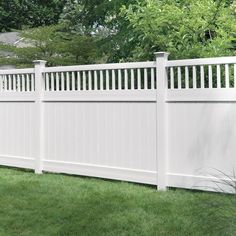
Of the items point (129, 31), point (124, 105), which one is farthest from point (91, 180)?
point (129, 31)

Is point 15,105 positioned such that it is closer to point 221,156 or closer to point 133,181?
point 133,181

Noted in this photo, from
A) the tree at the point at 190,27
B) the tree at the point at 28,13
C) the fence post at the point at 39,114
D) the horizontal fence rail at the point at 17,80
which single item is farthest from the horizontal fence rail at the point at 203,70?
the tree at the point at 28,13

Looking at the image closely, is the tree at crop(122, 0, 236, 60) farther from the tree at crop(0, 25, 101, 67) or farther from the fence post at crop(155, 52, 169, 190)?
the tree at crop(0, 25, 101, 67)

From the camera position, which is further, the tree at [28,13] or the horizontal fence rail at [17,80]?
the tree at [28,13]

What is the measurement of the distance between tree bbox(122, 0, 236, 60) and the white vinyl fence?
51 cm

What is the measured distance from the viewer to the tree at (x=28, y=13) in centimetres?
3650

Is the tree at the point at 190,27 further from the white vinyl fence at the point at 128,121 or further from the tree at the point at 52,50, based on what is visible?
the tree at the point at 52,50

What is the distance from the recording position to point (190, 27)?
25.9 feet

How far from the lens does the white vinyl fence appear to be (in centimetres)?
640

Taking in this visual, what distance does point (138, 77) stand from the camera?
7.09 metres

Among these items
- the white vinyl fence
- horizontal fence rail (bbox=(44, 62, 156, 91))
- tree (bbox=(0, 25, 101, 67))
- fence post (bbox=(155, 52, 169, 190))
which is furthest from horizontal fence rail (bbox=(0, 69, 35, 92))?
tree (bbox=(0, 25, 101, 67))

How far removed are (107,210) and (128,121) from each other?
170 cm

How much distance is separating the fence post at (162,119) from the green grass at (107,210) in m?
0.28

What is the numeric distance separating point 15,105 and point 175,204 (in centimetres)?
384
